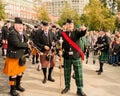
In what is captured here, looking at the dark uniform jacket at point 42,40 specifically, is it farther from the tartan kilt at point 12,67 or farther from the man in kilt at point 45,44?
the tartan kilt at point 12,67

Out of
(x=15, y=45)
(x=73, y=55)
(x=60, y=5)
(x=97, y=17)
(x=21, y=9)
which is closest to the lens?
(x=15, y=45)

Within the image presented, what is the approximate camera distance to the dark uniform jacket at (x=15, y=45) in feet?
25.0

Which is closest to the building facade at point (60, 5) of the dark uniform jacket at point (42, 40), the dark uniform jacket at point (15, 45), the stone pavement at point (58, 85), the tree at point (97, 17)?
the tree at point (97, 17)

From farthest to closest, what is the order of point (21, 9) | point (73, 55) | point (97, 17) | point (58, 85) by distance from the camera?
point (21, 9), point (97, 17), point (58, 85), point (73, 55)

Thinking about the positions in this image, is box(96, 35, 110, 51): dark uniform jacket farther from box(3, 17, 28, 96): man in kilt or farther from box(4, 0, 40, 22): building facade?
box(4, 0, 40, 22): building facade

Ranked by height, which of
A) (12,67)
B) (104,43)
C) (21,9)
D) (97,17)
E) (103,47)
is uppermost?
(21,9)

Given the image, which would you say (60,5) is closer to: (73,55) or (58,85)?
(58,85)

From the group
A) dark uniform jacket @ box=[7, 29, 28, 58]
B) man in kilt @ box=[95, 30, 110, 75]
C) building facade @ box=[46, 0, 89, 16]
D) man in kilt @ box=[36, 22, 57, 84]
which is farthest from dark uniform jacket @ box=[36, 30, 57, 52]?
building facade @ box=[46, 0, 89, 16]

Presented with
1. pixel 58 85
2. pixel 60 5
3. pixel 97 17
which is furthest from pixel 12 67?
pixel 60 5

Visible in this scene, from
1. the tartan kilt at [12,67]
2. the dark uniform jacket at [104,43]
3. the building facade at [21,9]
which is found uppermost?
the building facade at [21,9]

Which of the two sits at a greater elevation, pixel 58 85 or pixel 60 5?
pixel 60 5

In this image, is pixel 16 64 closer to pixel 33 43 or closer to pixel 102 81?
pixel 33 43

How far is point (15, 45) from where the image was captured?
25.0 feet

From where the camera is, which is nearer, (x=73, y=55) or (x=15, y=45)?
(x=15, y=45)
